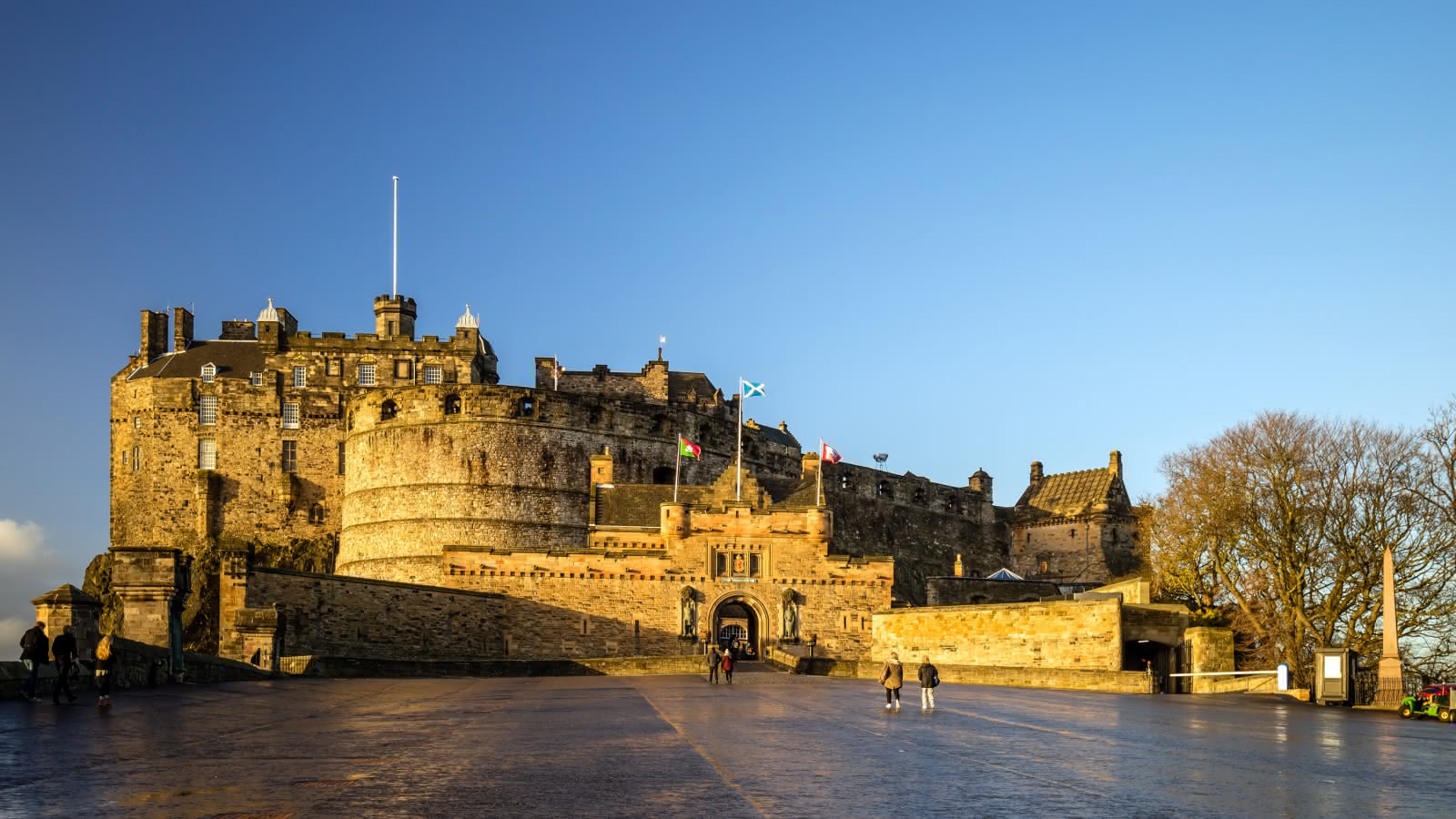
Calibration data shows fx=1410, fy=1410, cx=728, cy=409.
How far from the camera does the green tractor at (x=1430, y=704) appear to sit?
2356 cm

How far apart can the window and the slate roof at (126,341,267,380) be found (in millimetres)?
3182

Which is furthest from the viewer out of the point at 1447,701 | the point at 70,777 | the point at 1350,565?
the point at 1350,565

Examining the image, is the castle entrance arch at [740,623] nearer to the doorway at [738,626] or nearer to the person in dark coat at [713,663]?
the doorway at [738,626]

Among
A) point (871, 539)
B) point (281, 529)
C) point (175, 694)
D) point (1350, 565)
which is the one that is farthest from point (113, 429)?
point (1350, 565)

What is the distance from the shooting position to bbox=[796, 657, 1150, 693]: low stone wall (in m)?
33.9

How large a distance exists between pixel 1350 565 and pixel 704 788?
3731 centimetres

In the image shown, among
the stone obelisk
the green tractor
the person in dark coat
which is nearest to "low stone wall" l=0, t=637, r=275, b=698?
the person in dark coat

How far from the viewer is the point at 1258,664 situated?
146ft

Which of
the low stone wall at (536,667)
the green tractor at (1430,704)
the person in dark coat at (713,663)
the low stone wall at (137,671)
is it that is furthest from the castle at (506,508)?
the green tractor at (1430,704)

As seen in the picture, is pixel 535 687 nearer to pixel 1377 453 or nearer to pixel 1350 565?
pixel 1350 565

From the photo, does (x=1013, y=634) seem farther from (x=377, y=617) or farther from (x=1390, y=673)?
(x=377, y=617)

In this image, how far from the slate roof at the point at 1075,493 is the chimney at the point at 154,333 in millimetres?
46351

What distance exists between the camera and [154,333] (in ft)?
233

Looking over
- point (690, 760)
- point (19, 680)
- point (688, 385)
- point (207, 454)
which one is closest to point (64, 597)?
point (19, 680)
